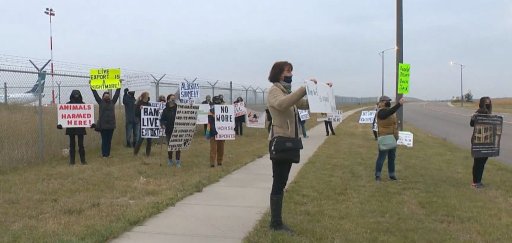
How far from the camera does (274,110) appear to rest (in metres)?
5.60

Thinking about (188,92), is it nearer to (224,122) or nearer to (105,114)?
(105,114)

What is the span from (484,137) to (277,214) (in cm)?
501

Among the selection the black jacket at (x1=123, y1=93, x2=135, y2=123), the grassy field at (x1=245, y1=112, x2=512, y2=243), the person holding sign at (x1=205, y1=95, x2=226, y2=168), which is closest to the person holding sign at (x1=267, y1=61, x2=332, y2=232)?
the grassy field at (x1=245, y1=112, x2=512, y2=243)

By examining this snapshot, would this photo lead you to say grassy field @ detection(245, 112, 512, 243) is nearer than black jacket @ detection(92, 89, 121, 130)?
Yes

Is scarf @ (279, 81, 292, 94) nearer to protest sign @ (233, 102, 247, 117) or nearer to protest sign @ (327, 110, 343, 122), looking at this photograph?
protest sign @ (233, 102, 247, 117)

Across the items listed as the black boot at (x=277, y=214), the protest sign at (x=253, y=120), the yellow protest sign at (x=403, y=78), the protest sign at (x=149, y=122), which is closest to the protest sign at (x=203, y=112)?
the protest sign at (x=149, y=122)

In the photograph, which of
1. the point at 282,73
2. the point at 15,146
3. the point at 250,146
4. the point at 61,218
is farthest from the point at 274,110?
the point at 250,146

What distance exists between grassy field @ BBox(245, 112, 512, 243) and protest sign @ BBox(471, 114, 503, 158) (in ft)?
1.98

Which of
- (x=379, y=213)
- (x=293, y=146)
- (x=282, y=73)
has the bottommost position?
(x=379, y=213)

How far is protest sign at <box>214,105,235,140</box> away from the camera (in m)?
11.6

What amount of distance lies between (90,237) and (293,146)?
2.29 meters

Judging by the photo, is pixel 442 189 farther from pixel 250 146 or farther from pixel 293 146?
pixel 250 146

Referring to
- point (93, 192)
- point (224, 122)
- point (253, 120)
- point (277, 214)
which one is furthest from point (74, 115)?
point (253, 120)

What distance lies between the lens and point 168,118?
11.6 meters
